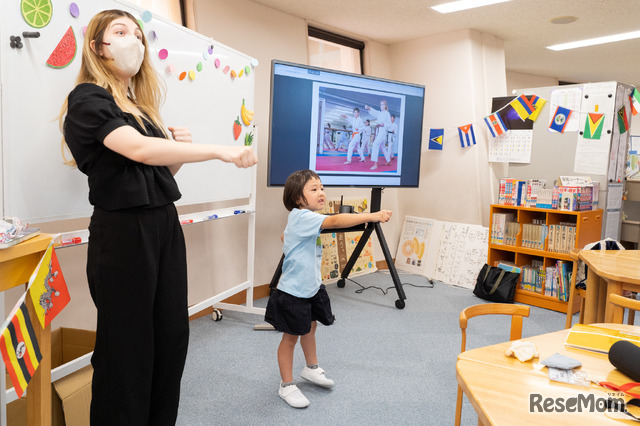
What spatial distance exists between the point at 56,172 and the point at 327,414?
148 centimetres

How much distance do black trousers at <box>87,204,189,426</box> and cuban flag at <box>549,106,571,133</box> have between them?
3659 mm

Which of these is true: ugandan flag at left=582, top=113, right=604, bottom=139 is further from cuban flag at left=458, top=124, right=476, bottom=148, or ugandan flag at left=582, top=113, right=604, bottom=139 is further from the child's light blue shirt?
the child's light blue shirt

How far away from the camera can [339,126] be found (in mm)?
3316

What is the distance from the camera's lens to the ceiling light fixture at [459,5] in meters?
3.71

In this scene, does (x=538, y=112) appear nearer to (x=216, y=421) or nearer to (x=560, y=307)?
(x=560, y=307)

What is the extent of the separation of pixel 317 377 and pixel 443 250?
2602 millimetres

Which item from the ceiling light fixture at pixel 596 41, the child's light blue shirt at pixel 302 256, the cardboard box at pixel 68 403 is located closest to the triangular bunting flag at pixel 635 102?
the ceiling light fixture at pixel 596 41

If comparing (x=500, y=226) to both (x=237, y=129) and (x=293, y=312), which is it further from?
(x=293, y=312)

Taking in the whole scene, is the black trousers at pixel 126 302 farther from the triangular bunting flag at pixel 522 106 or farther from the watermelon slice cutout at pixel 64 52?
the triangular bunting flag at pixel 522 106

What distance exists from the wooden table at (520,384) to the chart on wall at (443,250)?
315 cm

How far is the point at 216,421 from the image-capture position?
1.93 m

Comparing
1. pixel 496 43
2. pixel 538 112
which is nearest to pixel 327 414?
pixel 538 112

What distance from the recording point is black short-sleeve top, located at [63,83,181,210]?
1.16 m

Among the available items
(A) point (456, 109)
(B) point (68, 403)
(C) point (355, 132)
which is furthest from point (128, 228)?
(A) point (456, 109)
